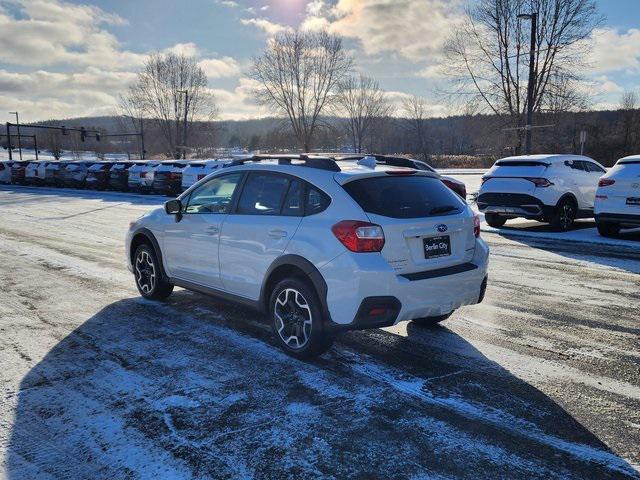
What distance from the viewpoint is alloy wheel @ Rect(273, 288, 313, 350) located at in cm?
432

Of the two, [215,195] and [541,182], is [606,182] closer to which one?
[541,182]

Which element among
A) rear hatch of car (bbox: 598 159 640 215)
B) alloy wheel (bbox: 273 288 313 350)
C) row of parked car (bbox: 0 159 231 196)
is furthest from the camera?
row of parked car (bbox: 0 159 231 196)

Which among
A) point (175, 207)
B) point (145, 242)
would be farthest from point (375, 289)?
point (145, 242)

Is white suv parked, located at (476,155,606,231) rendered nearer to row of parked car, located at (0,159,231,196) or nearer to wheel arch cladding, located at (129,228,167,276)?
wheel arch cladding, located at (129,228,167,276)

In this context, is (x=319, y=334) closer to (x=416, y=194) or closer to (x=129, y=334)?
(x=416, y=194)

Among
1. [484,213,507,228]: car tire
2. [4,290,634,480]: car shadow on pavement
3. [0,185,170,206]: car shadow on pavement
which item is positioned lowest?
[4,290,634,480]: car shadow on pavement

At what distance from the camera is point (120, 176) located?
94.4 ft

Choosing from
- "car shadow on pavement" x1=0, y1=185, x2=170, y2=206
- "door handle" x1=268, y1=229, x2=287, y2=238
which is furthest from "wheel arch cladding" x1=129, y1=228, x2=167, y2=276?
"car shadow on pavement" x1=0, y1=185, x2=170, y2=206

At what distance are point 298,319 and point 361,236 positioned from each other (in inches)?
37.4

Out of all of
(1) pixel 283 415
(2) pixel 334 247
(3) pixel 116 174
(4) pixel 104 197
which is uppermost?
(3) pixel 116 174

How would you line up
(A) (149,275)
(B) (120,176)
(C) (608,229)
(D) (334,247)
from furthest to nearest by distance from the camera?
1. (B) (120,176)
2. (C) (608,229)
3. (A) (149,275)
4. (D) (334,247)

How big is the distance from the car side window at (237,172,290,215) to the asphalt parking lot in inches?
46.9

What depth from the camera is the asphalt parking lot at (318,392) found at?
2.92 metres

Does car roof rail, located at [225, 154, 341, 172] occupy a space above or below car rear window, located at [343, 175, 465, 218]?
above
